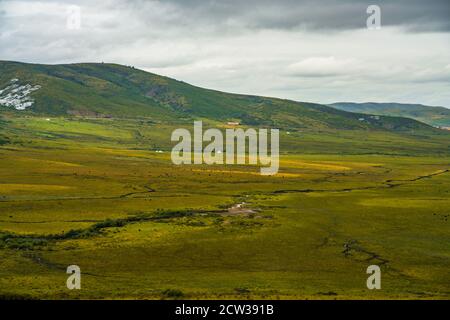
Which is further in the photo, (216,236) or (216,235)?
(216,235)

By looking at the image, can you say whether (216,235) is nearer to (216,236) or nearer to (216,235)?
(216,235)

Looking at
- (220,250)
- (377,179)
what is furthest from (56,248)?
(377,179)

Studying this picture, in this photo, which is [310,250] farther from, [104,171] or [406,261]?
[104,171]

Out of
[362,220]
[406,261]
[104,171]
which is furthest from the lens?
[104,171]

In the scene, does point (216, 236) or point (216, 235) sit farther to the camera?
point (216, 235)

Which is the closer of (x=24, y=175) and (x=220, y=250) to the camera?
(x=220, y=250)

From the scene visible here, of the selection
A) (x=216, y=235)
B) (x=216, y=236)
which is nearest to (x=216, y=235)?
(x=216, y=235)
